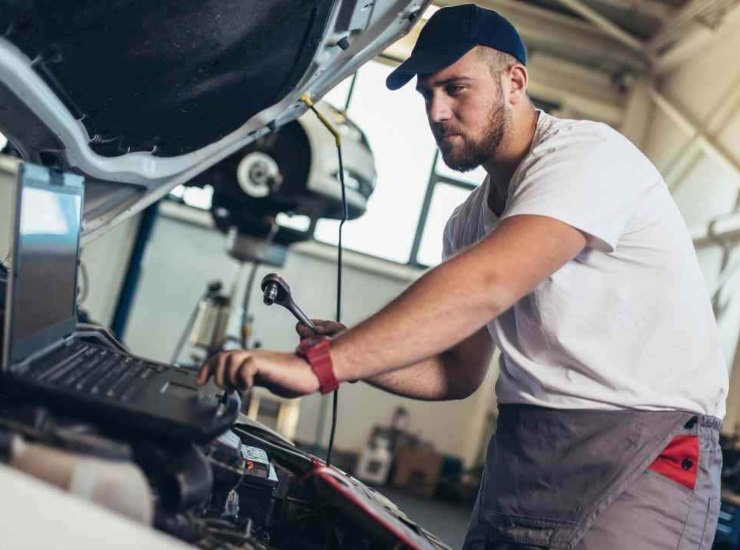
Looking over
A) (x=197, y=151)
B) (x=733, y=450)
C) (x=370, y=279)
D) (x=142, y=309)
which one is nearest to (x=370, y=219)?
(x=370, y=279)

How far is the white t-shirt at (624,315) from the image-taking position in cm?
132

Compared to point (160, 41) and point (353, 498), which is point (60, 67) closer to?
point (160, 41)

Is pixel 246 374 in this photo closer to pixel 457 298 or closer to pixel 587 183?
pixel 457 298

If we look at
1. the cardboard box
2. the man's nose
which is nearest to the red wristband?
the man's nose

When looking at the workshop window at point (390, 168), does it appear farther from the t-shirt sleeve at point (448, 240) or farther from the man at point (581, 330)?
the man at point (581, 330)

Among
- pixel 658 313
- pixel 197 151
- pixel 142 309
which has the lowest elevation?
pixel 142 309

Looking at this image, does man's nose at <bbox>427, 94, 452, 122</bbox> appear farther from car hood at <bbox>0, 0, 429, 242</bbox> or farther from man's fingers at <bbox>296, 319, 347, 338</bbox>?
man's fingers at <bbox>296, 319, 347, 338</bbox>

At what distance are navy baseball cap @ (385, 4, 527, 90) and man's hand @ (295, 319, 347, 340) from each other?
15.3 inches

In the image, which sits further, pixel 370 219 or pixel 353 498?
pixel 370 219

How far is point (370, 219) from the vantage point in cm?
755

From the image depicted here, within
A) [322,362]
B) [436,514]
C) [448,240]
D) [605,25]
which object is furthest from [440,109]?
[605,25]

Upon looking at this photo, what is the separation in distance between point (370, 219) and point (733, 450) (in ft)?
12.2

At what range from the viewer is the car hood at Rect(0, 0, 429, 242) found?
1.20m

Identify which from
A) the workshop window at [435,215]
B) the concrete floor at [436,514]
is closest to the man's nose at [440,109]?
the concrete floor at [436,514]
